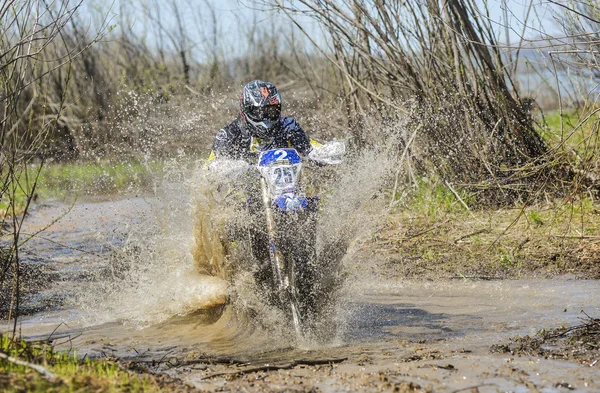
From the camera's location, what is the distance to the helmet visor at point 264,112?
6902 millimetres

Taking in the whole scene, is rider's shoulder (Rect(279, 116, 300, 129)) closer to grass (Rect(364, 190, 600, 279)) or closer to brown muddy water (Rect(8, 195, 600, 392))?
brown muddy water (Rect(8, 195, 600, 392))

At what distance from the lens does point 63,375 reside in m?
4.18

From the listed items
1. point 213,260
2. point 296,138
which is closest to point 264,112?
point 296,138

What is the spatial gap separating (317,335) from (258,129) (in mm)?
1872

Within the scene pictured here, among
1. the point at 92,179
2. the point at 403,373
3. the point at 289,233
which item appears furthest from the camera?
the point at 92,179

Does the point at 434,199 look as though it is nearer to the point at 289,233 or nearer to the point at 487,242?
the point at 487,242

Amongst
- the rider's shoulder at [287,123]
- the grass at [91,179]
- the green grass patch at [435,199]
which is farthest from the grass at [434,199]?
the grass at [91,179]

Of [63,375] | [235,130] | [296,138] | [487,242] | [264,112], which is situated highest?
[264,112]

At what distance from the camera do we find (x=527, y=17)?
820 cm

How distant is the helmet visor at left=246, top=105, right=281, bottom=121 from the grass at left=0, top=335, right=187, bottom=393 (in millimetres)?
2683

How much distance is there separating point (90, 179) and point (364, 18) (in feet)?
31.0

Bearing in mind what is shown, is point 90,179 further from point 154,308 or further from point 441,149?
point 154,308

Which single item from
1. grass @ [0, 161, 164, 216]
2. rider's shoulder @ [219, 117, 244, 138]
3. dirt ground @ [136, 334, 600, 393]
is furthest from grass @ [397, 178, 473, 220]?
grass @ [0, 161, 164, 216]

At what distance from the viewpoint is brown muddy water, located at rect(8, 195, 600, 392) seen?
15.7ft
